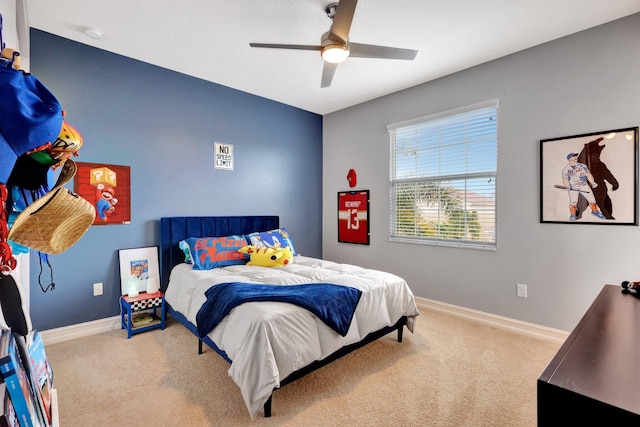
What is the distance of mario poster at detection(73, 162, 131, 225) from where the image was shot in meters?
2.88

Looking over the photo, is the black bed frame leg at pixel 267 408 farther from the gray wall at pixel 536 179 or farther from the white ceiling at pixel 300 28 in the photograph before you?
the white ceiling at pixel 300 28

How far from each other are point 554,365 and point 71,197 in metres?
1.42

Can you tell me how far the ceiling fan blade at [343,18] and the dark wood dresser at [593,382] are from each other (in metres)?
1.99

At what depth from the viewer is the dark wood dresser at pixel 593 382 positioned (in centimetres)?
70

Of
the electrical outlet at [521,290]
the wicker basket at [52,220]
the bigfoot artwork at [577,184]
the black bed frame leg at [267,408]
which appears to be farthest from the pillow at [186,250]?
the bigfoot artwork at [577,184]

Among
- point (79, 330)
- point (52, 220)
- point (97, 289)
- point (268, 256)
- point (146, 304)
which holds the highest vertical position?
point (52, 220)

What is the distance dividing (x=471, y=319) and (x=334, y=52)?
10.0ft

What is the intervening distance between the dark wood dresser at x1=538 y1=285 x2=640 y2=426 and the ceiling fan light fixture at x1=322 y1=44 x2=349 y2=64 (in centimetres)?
214

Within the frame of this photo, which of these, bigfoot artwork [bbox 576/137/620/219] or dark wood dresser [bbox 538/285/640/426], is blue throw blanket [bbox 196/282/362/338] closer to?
dark wood dresser [bbox 538/285/640/426]

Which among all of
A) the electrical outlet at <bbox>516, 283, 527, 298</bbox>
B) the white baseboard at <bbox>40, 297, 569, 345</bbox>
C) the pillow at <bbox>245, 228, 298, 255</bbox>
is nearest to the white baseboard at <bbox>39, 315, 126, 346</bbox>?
the white baseboard at <bbox>40, 297, 569, 345</bbox>

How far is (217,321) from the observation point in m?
2.11

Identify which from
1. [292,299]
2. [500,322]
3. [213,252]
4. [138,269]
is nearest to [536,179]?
[500,322]

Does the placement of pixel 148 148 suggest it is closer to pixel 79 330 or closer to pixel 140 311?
pixel 140 311

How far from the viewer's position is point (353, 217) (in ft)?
15.1
